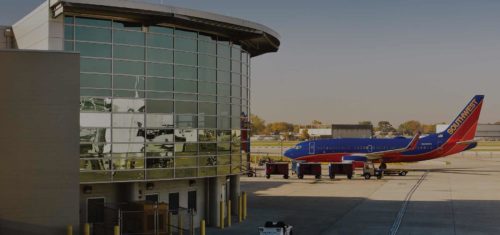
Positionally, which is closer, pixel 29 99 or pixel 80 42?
pixel 29 99

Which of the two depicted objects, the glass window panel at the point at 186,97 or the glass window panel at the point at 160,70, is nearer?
the glass window panel at the point at 160,70

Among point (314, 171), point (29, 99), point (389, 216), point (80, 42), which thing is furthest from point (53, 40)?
point (314, 171)

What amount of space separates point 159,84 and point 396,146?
51380 mm

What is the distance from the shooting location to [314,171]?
206ft

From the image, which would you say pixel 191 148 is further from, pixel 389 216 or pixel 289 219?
pixel 389 216

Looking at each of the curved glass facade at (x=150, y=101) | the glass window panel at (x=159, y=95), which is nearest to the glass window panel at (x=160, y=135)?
the curved glass facade at (x=150, y=101)

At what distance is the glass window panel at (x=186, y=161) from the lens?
86.3ft

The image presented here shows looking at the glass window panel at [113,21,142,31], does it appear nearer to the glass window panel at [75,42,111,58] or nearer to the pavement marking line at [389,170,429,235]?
the glass window panel at [75,42,111,58]

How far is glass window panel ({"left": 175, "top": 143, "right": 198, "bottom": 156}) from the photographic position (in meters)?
26.4

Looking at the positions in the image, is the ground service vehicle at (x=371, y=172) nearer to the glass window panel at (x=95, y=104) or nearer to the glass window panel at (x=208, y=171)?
the glass window panel at (x=208, y=171)

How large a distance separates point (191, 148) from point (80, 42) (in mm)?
7096

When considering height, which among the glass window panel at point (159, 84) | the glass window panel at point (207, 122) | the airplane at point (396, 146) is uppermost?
the glass window panel at point (159, 84)

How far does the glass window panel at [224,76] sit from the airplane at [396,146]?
4207 cm

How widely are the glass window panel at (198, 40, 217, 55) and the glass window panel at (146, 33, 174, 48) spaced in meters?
1.83
